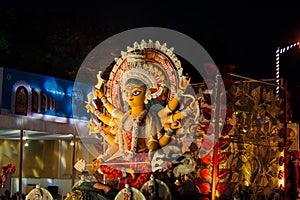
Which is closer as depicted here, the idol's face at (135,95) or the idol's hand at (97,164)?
the idol's face at (135,95)

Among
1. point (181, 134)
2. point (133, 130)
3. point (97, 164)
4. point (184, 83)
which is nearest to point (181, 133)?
point (181, 134)

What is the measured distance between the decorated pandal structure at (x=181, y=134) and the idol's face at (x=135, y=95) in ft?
0.05

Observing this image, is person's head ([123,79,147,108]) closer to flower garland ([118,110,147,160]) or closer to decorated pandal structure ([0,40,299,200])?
decorated pandal structure ([0,40,299,200])

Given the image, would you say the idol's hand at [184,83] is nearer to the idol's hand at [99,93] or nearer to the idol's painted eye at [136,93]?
the idol's painted eye at [136,93]

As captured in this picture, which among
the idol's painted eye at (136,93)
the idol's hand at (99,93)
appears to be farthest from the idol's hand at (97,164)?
the idol's painted eye at (136,93)

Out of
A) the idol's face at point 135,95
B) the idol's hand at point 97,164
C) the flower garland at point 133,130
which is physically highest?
the idol's face at point 135,95

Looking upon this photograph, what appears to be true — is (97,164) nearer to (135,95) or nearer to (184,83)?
(135,95)

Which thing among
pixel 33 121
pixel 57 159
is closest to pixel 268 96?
pixel 33 121

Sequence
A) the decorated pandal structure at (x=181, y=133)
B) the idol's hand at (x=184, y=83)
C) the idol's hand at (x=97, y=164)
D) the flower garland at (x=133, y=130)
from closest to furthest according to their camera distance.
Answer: the decorated pandal structure at (x=181, y=133)
the idol's hand at (x=184, y=83)
the flower garland at (x=133, y=130)
the idol's hand at (x=97, y=164)

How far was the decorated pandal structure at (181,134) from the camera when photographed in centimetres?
911

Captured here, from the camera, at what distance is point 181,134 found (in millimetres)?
9578

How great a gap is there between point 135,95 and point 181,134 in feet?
3.51

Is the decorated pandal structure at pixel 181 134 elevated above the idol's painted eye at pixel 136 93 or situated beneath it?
situated beneath

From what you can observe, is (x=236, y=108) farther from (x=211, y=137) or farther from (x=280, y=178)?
(x=280, y=178)
